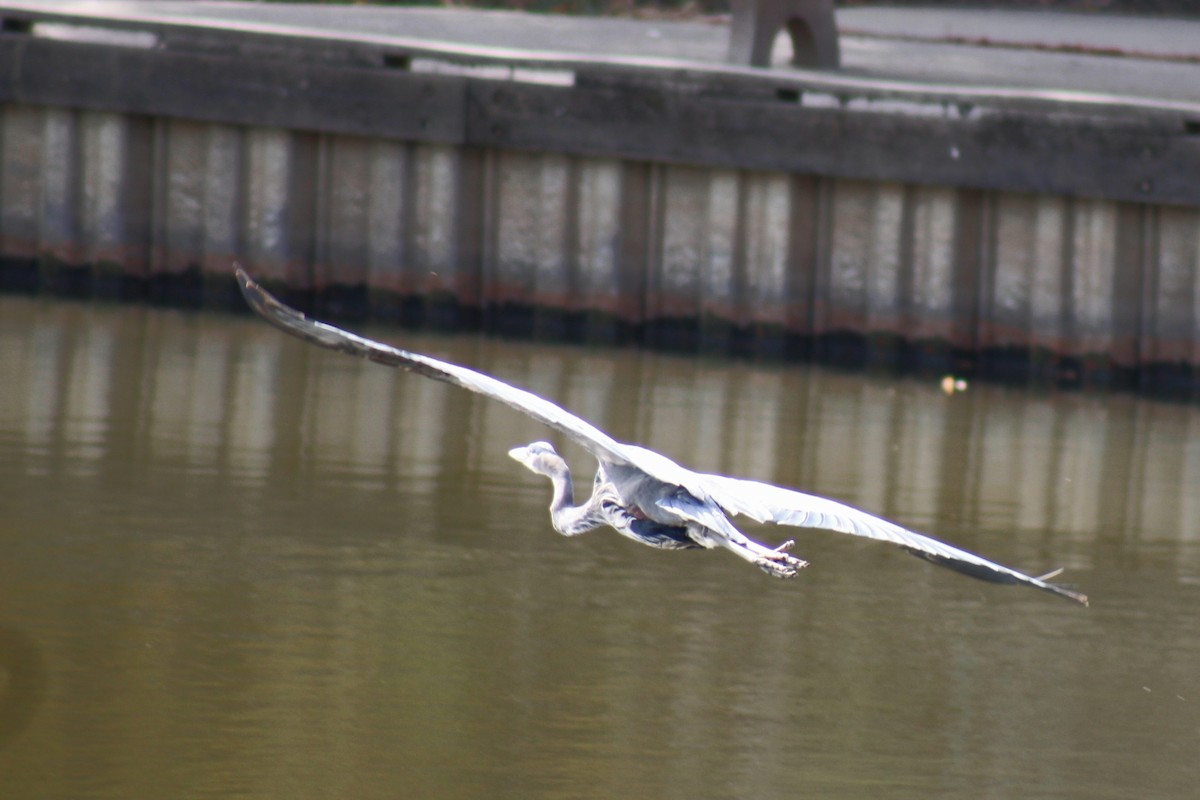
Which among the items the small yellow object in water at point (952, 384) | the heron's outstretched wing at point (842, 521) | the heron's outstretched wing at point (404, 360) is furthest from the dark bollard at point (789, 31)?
the heron's outstretched wing at point (404, 360)

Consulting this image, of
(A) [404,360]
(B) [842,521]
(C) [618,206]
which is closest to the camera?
(A) [404,360]

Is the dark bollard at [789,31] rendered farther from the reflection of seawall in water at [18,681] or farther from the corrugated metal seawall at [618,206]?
the reflection of seawall in water at [18,681]

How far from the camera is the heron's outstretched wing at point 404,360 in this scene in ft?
22.3

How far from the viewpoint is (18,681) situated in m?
8.57

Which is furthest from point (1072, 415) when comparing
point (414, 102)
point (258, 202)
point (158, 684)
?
point (158, 684)

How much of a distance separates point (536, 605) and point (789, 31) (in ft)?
30.2

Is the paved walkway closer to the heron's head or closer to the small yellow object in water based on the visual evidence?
the small yellow object in water

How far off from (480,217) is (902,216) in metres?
3.43

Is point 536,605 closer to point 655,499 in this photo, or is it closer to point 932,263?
point 655,499

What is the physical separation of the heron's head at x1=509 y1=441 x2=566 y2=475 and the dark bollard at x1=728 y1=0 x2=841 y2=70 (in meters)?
9.22

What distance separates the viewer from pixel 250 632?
9.30 metres

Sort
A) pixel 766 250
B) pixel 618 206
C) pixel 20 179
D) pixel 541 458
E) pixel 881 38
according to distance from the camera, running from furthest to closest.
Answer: pixel 881 38, pixel 20 179, pixel 618 206, pixel 766 250, pixel 541 458

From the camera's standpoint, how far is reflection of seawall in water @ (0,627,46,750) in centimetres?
816

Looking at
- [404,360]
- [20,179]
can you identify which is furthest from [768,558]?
Answer: [20,179]
